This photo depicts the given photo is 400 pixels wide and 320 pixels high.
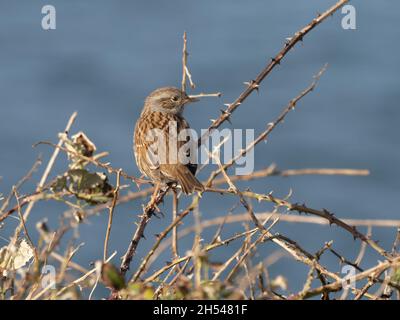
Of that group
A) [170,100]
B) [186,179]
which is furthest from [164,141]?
[186,179]

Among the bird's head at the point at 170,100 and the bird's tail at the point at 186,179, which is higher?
the bird's head at the point at 170,100

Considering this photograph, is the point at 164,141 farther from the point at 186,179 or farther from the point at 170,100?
the point at 186,179

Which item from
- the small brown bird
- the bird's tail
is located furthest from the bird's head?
the bird's tail

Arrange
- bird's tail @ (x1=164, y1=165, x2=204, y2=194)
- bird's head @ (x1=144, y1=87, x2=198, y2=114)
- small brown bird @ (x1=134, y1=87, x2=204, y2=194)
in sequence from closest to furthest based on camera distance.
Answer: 1. bird's tail @ (x1=164, y1=165, x2=204, y2=194)
2. small brown bird @ (x1=134, y1=87, x2=204, y2=194)
3. bird's head @ (x1=144, y1=87, x2=198, y2=114)

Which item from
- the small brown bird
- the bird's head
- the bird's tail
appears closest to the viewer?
the bird's tail

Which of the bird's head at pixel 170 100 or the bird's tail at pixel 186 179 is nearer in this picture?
the bird's tail at pixel 186 179

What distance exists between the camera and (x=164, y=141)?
6574mm

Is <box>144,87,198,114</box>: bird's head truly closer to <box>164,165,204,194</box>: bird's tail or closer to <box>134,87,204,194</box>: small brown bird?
<box>134,87,204,194</box>: small brown bird

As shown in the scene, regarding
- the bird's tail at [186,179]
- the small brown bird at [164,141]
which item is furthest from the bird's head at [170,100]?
the bird's tail at [186,179]

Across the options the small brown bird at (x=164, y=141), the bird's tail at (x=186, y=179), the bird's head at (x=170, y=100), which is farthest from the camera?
the bird's head at (x=170, y=100)

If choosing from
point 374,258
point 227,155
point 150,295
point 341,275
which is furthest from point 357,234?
point 374,258

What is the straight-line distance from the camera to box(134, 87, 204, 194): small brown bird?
604cm

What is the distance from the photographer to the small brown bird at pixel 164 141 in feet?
19.8

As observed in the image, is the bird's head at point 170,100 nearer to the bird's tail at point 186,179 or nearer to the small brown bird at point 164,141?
the small brown bird at point 164,141
